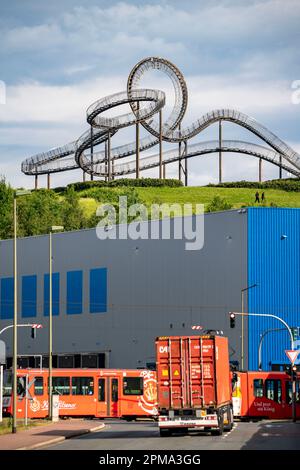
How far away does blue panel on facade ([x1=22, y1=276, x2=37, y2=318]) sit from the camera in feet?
357

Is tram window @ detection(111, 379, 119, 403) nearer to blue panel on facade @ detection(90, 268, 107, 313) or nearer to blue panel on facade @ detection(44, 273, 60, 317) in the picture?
blue panel on facade @ detection(90, 268, 107, 313)

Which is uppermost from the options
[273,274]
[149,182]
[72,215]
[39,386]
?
[149,182]

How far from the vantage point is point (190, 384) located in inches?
1697

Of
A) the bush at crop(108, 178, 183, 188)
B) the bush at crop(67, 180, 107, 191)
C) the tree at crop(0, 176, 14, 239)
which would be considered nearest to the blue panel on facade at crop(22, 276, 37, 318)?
the tree at crop(0, 176, 14, 239)

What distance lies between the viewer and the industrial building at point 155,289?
94.6 meters

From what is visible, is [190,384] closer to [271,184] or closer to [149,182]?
[149,182]

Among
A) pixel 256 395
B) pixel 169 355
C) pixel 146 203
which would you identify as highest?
pixel 146 203

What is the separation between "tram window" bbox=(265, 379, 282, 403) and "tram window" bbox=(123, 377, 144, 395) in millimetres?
7719

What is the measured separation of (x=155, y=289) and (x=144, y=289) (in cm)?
136

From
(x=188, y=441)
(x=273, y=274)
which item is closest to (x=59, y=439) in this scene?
(x=188, y=441)
